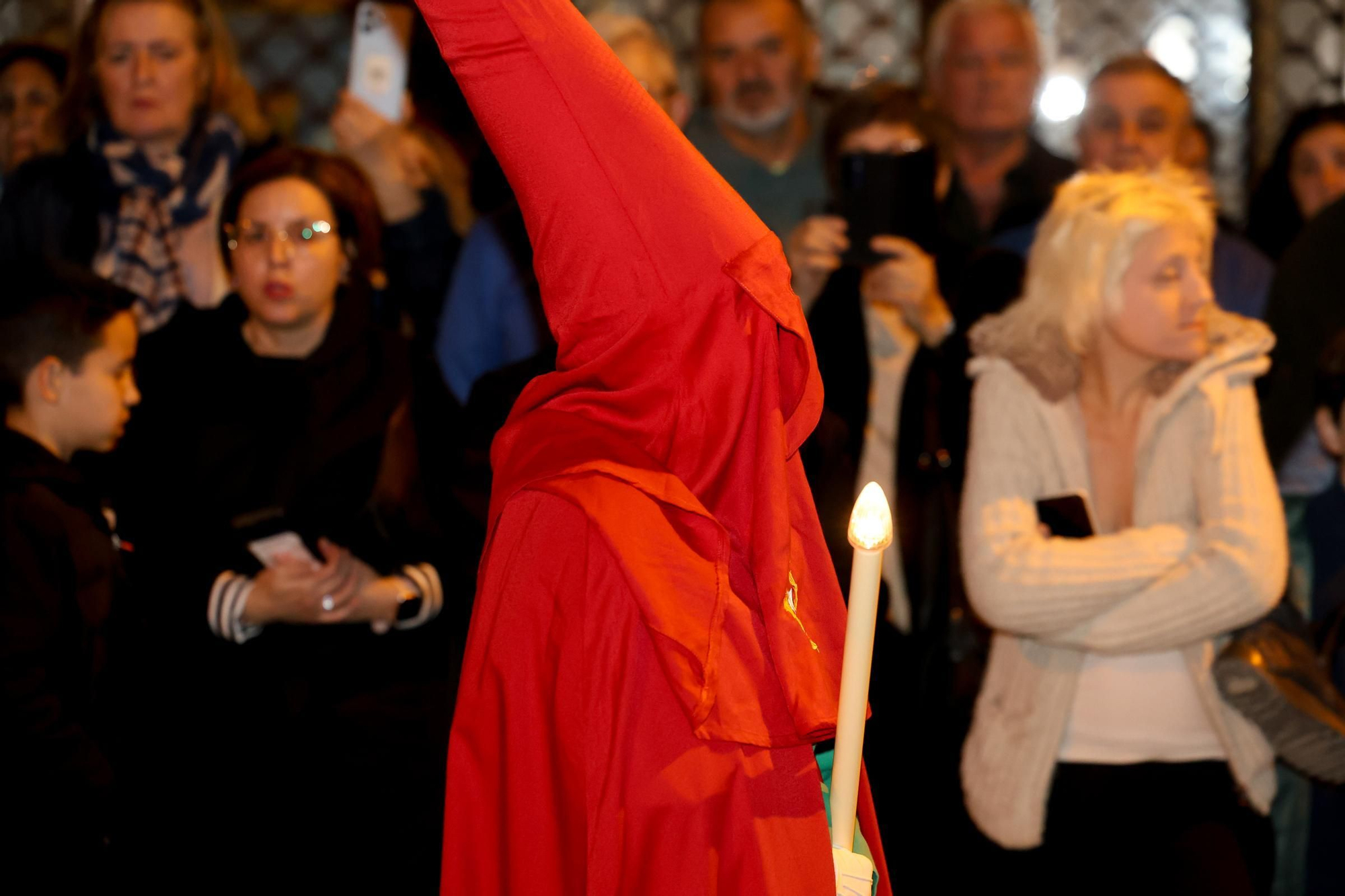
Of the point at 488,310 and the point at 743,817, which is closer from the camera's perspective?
the point at 743,817

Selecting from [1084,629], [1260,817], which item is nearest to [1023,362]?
[1084,629]

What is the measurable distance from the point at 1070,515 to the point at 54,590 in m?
1.76

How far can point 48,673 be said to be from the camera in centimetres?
239

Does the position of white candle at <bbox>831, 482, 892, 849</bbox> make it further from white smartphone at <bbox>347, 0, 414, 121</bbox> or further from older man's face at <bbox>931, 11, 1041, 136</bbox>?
older man's face at <bbox>931, 11, 1041, 136</bbox>

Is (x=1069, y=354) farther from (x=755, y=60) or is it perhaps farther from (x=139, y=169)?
(x=139, y=169)

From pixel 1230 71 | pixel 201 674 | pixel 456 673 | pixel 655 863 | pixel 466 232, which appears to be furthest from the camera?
pixel 1230 71

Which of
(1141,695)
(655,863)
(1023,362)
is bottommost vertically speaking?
(1141,695)

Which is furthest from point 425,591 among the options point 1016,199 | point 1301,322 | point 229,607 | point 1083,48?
point 1083,48

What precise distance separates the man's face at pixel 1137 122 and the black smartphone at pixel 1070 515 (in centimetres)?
142

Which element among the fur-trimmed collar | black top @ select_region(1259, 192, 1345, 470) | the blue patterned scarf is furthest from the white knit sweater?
the blue patterned scarf

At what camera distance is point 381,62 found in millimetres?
3674

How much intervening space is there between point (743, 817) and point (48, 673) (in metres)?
1.53

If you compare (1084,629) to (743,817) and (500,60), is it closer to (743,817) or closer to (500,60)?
(743,817)

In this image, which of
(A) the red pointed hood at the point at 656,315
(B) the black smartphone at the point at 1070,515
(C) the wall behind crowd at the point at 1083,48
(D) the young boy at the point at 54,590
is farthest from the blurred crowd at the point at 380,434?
(C) the wall behind crowd at the point at 1083,48
